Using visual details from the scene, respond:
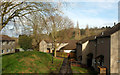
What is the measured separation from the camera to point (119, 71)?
626 inches

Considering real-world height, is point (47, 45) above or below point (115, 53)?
A: below

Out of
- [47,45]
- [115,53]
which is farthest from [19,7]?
[47,45]

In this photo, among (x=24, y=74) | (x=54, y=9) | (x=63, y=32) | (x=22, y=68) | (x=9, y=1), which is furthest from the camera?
(x=63, y=32)

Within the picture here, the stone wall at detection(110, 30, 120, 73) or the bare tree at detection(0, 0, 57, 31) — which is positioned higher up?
the bare tree at detection(0, 0, 57, 31)

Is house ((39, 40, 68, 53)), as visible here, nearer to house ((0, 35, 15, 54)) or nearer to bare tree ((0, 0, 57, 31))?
house ((0, 35, 15, 54))

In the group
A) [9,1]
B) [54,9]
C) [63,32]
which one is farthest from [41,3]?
[63,32]

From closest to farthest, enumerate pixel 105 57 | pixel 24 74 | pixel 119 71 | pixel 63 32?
pixel 24 74
pixel 119 71
pixel 105 57
pixel 63 32

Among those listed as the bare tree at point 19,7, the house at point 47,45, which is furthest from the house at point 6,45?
the bare tree at point 19,7

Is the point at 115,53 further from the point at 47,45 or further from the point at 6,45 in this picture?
the point at 47,45

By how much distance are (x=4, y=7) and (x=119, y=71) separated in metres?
17.8

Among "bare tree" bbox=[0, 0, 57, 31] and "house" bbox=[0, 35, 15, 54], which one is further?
"house" bbox=[0, 35, 15, 54]

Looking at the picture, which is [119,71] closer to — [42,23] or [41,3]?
[42,23]

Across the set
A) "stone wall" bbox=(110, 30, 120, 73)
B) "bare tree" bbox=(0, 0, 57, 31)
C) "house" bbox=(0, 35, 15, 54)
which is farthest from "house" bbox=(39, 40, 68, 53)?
"bare tree" bbox=(0, 0, 57, 31)

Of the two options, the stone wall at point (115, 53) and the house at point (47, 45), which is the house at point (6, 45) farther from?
the stone wall at point (115, 53)
